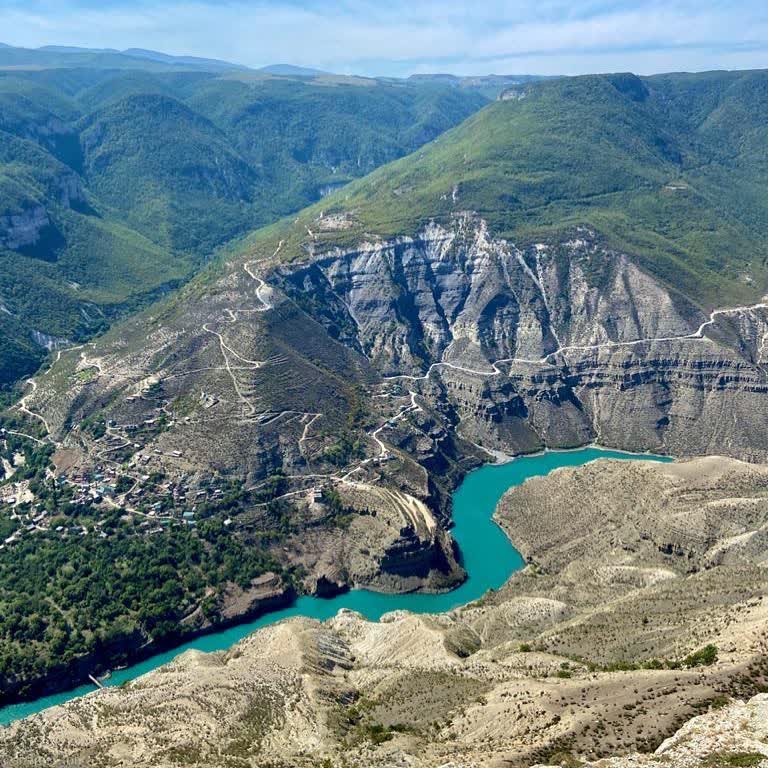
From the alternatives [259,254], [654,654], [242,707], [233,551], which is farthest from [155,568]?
[259,254]

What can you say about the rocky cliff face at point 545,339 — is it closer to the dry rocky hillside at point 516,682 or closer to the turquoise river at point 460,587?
the turquoise river at point 460,587

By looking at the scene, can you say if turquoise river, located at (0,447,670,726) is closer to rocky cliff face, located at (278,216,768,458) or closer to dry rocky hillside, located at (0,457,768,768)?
dry rocky hillside, located at (0,457,768,768)

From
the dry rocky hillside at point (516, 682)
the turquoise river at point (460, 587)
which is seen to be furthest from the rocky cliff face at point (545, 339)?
the dry rocky hillside at point (516, 682)

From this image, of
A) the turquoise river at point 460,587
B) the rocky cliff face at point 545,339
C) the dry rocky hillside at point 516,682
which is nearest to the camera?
the dry rocky hillside at point 516,682

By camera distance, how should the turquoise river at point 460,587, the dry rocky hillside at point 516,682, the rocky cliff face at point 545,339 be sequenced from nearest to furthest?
1. the dry rocky hillside at point 516,682
2. the turquoise river at point 460,587
3. the rocky cliff face at point 545,339

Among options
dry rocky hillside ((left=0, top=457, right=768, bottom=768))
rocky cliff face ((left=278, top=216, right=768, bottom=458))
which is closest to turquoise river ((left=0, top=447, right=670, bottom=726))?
dry rocky hillside ((left=0, top=457, right=768, bottom=768))

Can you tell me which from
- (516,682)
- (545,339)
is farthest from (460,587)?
(545,339)
